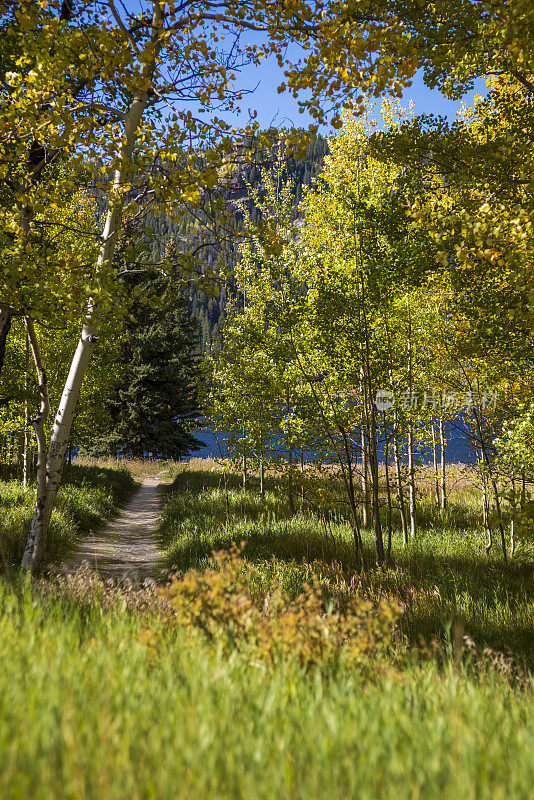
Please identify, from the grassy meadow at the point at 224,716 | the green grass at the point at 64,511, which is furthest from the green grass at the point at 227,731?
the green grass at the point at 64,511

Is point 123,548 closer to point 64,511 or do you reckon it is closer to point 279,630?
point 64,511

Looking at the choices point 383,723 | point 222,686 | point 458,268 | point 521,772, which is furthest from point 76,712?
point 458,268

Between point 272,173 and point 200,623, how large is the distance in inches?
434

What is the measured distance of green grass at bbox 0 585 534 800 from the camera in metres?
1.24

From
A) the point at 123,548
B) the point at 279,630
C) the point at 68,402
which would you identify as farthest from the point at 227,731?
the point at 123,548

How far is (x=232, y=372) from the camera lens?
475 inches

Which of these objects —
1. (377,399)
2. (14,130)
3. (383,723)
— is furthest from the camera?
(377,399)

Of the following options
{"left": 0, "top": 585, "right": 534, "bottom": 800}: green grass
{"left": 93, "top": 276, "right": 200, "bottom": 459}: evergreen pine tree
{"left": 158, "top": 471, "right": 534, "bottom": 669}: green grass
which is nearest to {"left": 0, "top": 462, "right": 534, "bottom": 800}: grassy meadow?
{"left": 0, "top": 585, "right": 534, "bottom": 800}: green grass

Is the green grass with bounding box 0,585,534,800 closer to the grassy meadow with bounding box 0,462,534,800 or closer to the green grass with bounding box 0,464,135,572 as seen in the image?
the grassy meadow with bounding box 0,462,534,800

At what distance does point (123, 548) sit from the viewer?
931cm

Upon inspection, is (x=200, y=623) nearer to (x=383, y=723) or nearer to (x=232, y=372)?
(x=383, y=723)

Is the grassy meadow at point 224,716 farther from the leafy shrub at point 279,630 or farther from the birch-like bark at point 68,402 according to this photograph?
the birch-like bark at point 68,402

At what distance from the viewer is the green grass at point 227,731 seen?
4.07 ft

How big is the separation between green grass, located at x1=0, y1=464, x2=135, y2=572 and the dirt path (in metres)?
0.30
